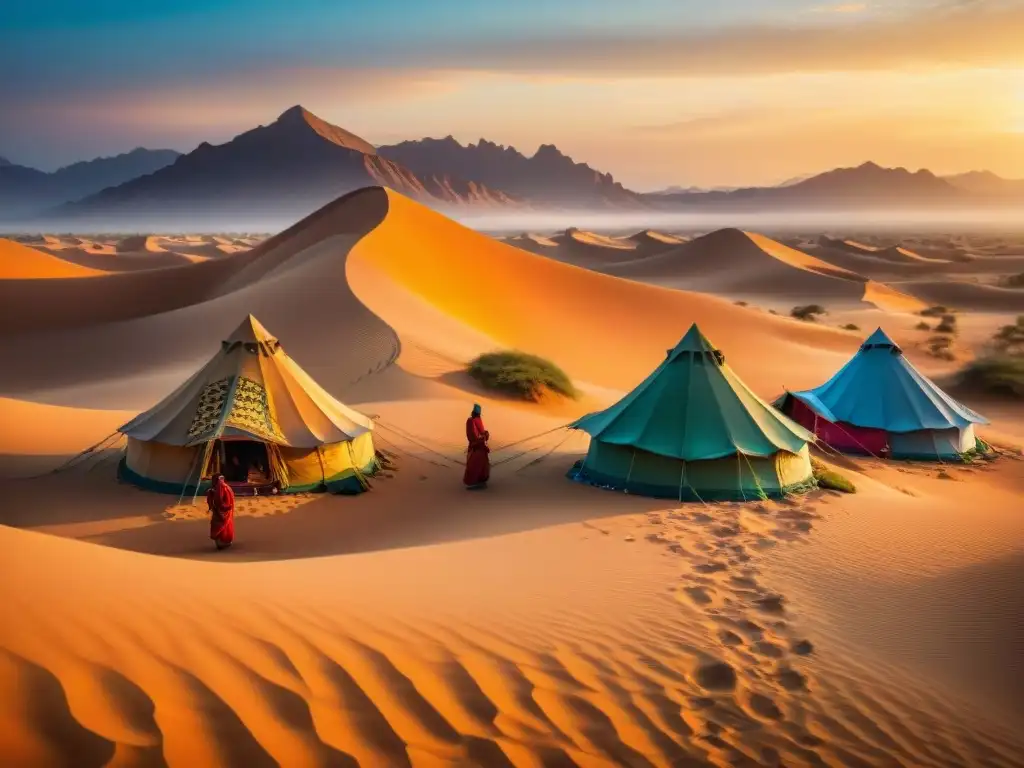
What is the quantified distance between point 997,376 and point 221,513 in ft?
75.9

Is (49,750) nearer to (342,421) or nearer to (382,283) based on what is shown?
(342,421)

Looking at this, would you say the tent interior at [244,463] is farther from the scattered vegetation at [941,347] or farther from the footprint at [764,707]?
the scattered vegetation at [941,347]

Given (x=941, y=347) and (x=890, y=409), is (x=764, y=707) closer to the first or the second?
(x=890, y=409)

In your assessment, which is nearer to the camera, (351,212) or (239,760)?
(239,760)

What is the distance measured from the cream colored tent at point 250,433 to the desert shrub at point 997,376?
19667mm

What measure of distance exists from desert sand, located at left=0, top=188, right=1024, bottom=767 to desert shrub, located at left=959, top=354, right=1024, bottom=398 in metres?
6.52

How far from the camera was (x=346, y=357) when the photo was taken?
23438mm

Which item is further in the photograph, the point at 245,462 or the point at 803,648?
the point at 245,462

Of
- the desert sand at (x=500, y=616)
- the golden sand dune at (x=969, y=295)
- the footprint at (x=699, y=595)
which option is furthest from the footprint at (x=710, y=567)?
the golden sand dune at (x=969, y=295)

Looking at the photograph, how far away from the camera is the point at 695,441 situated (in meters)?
12.6

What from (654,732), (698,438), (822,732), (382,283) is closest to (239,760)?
(654,732)

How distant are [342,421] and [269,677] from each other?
29.7 feet

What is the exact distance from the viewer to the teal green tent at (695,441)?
12367mm

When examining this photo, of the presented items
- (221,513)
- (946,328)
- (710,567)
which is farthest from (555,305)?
(710,567)
